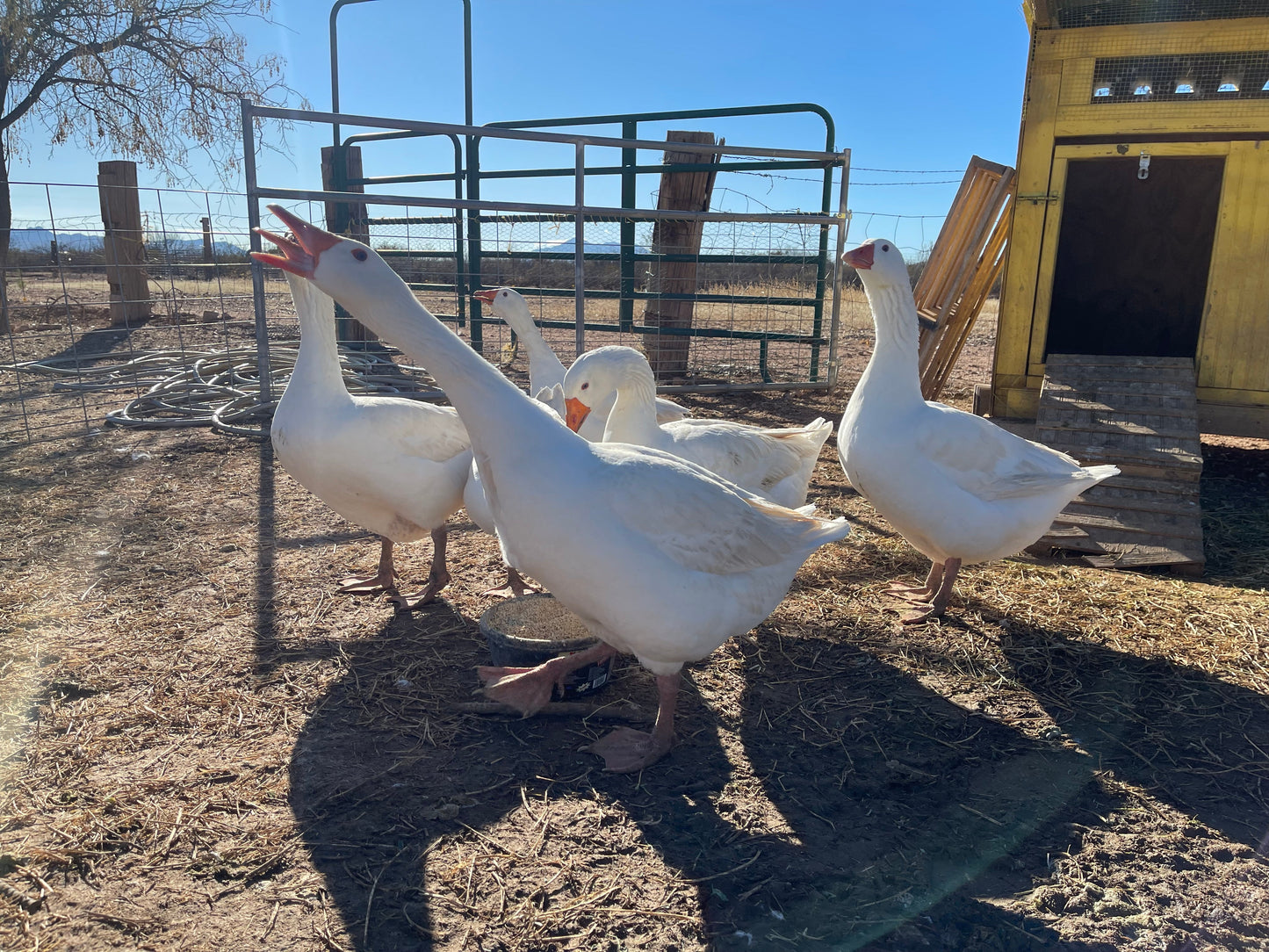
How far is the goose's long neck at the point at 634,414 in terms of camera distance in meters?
4.30

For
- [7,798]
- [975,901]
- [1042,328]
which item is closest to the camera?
[975,901]

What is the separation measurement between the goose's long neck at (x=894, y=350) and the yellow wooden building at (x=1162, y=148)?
3.03 meters

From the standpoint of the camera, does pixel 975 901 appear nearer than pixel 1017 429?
Yes

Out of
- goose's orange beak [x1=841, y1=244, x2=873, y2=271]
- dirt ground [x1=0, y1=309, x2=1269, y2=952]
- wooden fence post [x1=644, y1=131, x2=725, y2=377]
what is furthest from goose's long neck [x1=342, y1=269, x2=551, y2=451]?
wooden fence post [x1=644, y1=131, x2=725, y2=377]

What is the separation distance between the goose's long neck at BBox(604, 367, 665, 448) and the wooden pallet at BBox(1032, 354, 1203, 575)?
285cm

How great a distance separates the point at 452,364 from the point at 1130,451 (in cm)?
486

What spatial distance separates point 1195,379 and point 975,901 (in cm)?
579

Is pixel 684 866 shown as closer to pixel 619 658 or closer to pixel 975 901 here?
pixel 975 901

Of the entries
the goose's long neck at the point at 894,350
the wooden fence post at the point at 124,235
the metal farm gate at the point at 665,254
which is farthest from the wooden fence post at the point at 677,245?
the wooden fence post at the point at 124,235

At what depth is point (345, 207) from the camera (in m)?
10.1

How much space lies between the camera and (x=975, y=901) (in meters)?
2.38

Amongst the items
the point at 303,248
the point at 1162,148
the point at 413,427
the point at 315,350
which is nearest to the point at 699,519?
the point at 303,248

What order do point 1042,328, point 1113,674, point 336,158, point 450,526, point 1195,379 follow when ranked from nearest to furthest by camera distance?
point 1113,674
point 450,526
point 1195,379
point 1042,328
point 336,158

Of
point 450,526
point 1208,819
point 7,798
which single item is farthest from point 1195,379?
point 7,798
